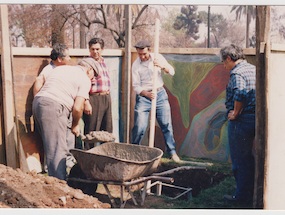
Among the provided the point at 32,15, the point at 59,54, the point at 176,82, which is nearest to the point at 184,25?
the point at 32,15

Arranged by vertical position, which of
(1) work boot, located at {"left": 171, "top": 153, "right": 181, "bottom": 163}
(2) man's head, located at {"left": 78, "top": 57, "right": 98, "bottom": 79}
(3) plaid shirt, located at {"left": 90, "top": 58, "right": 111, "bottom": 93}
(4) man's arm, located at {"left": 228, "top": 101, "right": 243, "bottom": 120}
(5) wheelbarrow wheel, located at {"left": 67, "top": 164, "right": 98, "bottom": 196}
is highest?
(2) man's head, located at {"left": 78, "top": 57, "right": 98, "bottom": 79}

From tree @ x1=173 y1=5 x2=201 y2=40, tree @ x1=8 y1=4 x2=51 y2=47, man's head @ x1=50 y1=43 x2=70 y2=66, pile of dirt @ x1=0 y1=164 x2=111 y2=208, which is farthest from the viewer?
tree @ x1=173 y1=5 x2=201 y2=40

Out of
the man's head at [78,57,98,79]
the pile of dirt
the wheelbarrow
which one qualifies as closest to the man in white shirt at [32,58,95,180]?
the man's head at [78,57,98,79]

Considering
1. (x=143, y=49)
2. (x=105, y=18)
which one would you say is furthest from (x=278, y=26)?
(x=143, y=49)

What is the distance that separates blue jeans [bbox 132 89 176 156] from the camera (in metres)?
8.15

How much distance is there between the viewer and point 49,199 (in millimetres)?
5488

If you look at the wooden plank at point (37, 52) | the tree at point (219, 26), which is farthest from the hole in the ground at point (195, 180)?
the tree at point (219, 26)

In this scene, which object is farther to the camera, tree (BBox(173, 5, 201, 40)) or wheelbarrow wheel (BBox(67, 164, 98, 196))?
tree (BBox(173, 5, 201, 40))

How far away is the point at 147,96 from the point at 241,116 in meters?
1.95

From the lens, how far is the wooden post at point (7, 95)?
6.22 meters

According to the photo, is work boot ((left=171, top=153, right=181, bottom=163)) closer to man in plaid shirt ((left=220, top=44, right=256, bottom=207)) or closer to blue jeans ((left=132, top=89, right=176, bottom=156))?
blue jeans ((left=132, top=89, right=176, bottom=156))

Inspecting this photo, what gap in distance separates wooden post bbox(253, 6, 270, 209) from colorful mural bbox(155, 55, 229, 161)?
3173 mm

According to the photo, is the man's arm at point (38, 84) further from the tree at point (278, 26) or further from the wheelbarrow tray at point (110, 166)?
the tree at point (278, 26)

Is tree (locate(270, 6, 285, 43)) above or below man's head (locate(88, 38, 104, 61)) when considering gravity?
above
